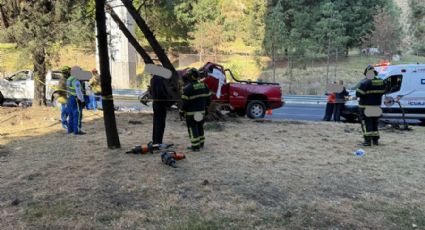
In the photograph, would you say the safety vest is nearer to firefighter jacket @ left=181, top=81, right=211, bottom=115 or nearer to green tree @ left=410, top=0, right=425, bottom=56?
firefighter jacket @ left=181, top=81, right=211, bottom=115

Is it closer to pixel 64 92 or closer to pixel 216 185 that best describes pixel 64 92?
pixel 64 92

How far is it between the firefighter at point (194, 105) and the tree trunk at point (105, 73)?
1.42m

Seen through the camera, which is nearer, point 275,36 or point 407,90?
point 407,90

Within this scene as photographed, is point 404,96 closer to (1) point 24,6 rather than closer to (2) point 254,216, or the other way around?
(2) point 254,216

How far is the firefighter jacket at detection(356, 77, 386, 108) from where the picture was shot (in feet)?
30.5

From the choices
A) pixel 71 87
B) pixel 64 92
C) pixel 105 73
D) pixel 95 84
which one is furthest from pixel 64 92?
pixel 95 84

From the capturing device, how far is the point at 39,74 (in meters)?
15.0

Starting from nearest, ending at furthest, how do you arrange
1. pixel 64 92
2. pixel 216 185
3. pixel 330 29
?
pixel 216 185
pixel 64 92
pixel 330 29

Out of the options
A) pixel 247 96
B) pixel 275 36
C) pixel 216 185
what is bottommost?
pixel 216 185

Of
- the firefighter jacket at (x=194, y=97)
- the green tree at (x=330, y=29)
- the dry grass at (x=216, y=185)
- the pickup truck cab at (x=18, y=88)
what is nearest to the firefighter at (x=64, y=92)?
the dry grass at (x=216, y=185)

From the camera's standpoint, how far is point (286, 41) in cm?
3516

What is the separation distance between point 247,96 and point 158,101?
6.60m

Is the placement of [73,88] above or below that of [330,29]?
below

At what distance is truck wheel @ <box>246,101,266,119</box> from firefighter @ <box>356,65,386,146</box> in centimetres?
557
